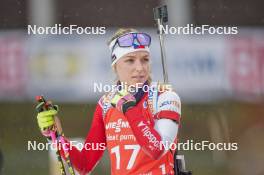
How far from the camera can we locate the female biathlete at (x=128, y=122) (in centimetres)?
161

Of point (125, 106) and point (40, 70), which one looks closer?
point (125, 106)

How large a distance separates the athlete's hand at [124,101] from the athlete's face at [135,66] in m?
0.13

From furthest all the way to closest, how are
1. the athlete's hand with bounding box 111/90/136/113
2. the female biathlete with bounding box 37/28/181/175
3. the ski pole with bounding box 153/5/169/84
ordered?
the ski pole with bounding box 153/5/169/84 → the female biathlete with bounding box 37/28/181/175 → the athlete's hand with bounding box 111/90/136/113

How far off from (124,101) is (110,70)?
17.8 inches

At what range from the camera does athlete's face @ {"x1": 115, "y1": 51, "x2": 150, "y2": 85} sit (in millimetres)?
1670

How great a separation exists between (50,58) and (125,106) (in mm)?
575

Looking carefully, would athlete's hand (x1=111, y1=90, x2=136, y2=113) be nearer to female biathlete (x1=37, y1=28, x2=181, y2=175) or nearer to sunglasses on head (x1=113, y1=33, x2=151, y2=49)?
female biathlete (x1=37, y1=28, x2=181, y2=175)

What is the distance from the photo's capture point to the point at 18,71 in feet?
6.70

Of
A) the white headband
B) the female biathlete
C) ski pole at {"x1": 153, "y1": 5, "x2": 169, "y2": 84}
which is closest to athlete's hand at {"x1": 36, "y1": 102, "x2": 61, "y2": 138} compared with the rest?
the female biathlete

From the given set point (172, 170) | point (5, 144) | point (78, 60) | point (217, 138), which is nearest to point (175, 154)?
point (172, 170)

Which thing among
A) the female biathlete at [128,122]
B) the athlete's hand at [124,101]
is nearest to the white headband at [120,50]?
the female biathlete at [128,122]

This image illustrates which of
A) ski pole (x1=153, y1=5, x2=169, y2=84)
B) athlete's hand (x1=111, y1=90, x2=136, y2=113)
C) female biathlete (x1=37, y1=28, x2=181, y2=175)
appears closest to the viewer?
athlete's hand (x1=111, y1=90, x2=136, y2=113)

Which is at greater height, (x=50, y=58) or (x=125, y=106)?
(x=50, y=58)

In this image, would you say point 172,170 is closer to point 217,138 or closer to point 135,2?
point 217,138
